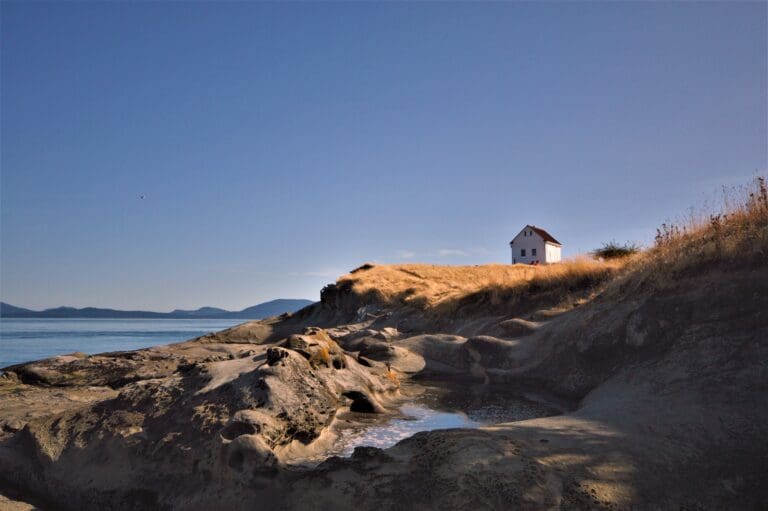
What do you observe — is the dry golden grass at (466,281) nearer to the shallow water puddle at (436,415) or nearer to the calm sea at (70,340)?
the shallow water puddle at (436,415)

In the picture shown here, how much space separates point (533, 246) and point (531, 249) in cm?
35

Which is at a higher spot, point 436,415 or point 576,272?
point 576,272

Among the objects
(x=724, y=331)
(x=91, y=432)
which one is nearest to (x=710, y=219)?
(x=724, y=331)

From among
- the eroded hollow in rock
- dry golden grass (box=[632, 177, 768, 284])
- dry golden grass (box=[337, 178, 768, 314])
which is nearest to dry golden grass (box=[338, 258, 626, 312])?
dry golden grass (box=[337, 178, 768, 314])

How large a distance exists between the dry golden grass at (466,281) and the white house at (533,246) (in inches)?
382

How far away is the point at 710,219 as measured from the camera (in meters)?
11.1

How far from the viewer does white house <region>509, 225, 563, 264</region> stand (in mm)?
50281

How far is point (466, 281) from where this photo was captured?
33.2 meters

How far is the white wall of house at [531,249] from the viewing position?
5022 centimetres

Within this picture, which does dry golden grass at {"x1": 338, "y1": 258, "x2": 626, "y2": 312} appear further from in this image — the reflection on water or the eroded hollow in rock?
the eroded hollow in rock

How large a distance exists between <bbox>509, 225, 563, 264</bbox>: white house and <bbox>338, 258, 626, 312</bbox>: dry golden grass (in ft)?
31.8

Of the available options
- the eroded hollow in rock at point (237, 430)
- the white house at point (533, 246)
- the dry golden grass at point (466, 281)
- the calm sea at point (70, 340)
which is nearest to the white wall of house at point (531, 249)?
the white house at point (533, 246)

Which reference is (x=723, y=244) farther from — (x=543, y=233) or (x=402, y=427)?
(x=543, y=233)

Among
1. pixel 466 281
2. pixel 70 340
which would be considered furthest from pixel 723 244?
pixel 70 340
